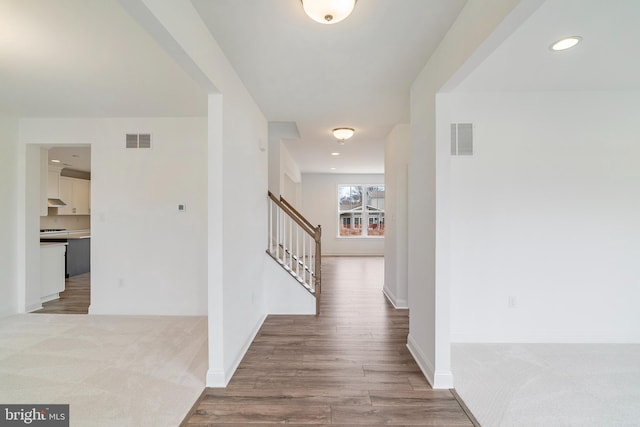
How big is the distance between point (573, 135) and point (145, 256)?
5402mm

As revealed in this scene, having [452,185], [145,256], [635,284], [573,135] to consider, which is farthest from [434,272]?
[145,256]

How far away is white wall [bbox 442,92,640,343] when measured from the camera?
9.68ft

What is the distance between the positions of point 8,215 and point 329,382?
15.9 ft

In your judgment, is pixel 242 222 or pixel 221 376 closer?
pixel 221 376

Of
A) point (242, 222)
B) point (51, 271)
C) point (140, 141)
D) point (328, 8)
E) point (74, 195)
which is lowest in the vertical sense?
point (51, 271)

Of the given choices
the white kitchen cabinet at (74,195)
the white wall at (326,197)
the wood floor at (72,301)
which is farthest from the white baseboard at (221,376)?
the white kitchen cabinet at (74,195)

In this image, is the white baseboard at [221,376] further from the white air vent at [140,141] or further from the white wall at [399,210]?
the white air vent at [140,141]

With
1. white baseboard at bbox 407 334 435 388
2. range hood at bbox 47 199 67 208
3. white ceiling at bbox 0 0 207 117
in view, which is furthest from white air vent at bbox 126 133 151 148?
range hood at bbox 47 199 67 208

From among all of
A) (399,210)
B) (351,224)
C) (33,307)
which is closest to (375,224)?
(351,224)

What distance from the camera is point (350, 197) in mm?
9867

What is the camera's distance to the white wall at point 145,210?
3.84 meters

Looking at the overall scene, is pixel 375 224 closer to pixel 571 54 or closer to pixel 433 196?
pixel 433 196

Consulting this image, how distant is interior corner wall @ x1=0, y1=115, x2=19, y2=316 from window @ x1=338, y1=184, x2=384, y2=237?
767 cm

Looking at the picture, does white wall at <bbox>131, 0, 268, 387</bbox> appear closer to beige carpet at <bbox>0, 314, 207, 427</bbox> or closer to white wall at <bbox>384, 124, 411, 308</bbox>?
beige carpet at <bbox>0, 314, 207, 427</bbox>
